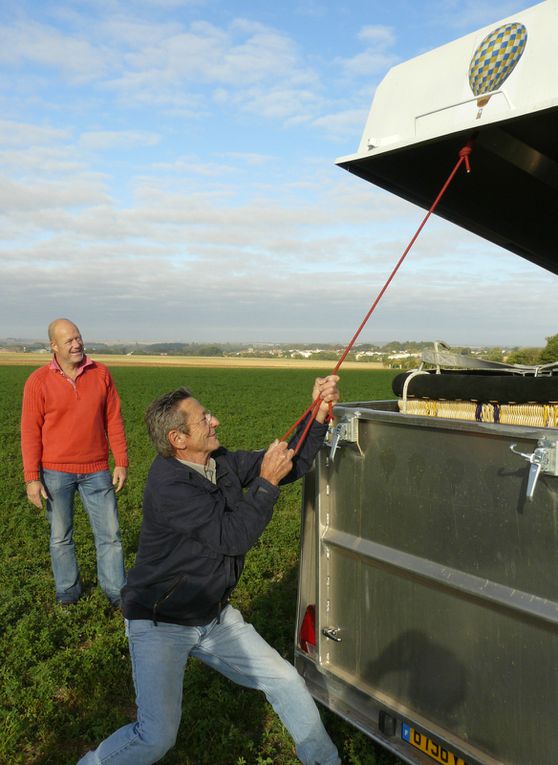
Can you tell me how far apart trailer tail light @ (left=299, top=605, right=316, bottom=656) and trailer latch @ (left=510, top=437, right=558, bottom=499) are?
1371mm

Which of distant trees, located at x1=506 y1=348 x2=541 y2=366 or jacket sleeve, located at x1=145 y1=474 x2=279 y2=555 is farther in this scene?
distant trees, located at x1=506 y1=348 x2=541 y2=366

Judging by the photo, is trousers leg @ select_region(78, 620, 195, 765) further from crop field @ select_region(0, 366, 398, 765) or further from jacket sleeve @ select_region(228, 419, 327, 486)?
crop field @ select_region(0, 366, 398, 765)

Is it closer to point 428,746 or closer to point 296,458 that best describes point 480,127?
point 296,458

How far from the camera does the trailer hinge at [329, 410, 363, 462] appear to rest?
8.80 feet

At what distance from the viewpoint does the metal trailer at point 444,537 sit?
7.07 ft

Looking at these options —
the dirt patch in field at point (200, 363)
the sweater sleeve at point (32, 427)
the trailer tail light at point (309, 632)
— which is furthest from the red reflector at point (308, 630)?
the dirt patch in field at point (200, 363)

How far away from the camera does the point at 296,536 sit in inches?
285

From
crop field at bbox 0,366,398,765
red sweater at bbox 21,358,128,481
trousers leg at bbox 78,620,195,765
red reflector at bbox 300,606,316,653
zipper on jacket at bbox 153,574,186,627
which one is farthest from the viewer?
red sweater at bbox 21,358,128,481

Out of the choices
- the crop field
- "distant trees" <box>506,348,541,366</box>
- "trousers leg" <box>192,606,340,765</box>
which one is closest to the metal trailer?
"trousers leg" <box>192,606,340,765</box>

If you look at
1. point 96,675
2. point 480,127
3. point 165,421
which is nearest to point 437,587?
point 165,421

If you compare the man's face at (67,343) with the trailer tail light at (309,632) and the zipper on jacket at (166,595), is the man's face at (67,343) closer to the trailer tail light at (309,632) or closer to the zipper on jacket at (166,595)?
the zipper on jacket at (166,595)

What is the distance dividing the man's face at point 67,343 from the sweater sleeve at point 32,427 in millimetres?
247

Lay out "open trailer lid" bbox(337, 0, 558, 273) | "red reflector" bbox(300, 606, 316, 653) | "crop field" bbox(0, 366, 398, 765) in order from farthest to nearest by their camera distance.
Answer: "crop field" bbox(0, 366, 398, 765), "red reflector" bbox(300, 606, 316, 653), "open trailer lid" bbox(337, 0, 558, 273)

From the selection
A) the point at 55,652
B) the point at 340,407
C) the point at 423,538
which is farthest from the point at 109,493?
A: the point at 423,538
